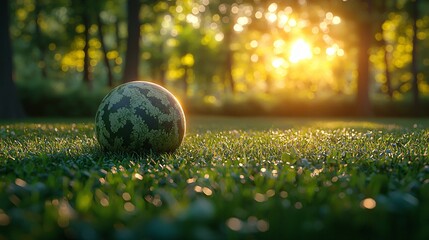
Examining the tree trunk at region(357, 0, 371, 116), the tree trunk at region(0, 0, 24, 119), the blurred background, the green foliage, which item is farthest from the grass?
the tree trunk at region(357, 0, 371, 116)

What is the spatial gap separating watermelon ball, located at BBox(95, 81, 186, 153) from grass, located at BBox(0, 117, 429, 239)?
15.4 inches

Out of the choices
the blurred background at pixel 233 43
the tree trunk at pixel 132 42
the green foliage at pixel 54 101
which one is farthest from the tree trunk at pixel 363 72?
the green foliage at pixel 54 101

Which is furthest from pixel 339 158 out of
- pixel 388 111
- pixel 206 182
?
pixel 388 111

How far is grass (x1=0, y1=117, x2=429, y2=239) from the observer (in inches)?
99.5

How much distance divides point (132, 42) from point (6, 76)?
5880mm

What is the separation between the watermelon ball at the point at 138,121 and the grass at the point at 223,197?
39 centimetres

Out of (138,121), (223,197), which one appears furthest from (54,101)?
(223,197)

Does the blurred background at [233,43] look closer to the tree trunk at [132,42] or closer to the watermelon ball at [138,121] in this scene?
the tree trunk at [132,42]

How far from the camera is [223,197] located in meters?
3.43

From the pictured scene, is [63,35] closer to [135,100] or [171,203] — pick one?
[135,100]

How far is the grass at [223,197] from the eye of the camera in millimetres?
2526

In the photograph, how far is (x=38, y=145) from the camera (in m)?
7.70

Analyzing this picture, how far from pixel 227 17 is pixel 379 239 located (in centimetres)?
2429

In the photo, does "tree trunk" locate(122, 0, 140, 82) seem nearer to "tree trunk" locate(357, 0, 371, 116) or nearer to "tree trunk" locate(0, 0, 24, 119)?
"tree trunk" locate(0, 0, 24, 119)
